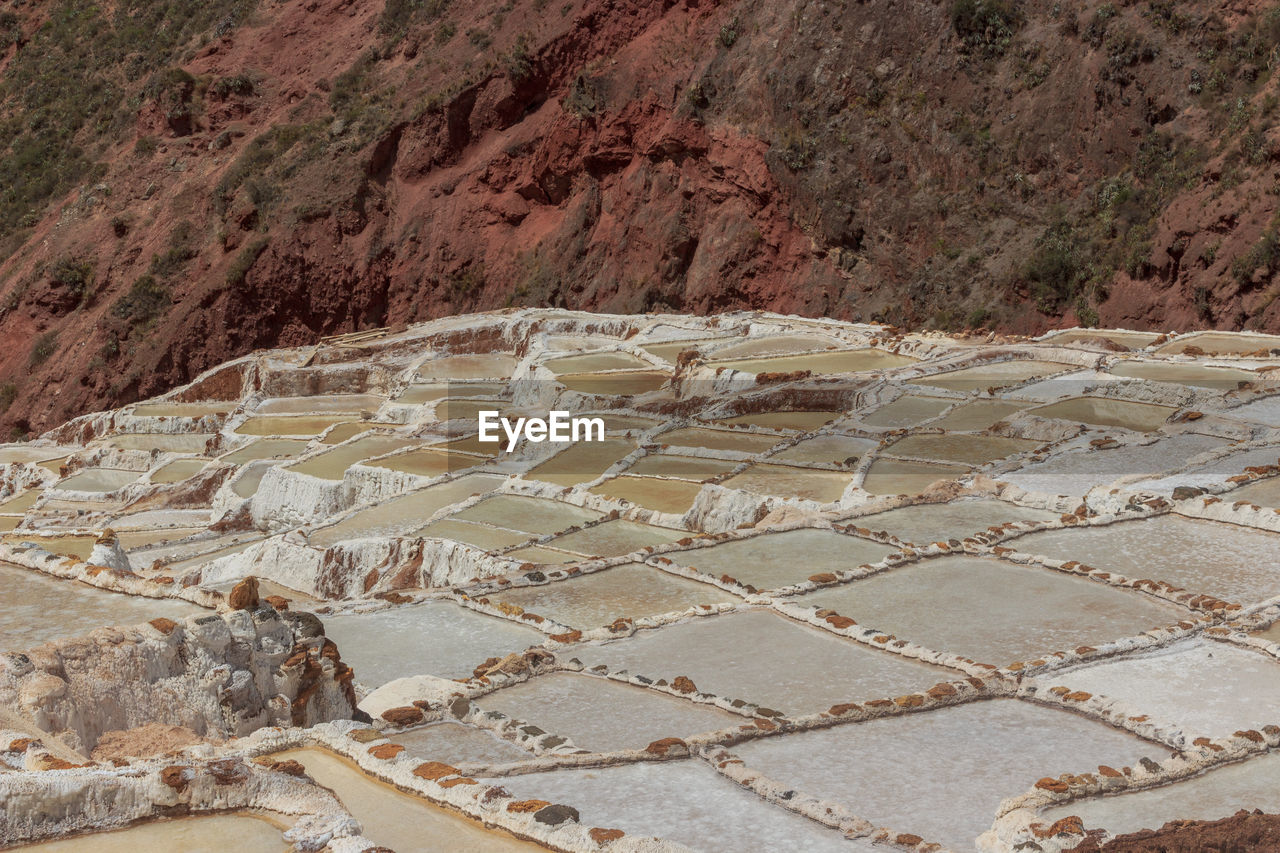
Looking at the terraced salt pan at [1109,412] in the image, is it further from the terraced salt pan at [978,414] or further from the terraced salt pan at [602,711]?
the terraced salt pan at [602,711]

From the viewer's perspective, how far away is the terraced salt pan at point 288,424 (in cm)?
1884

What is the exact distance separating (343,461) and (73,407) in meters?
17.3

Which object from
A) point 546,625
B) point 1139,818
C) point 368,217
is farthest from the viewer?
point 368,217

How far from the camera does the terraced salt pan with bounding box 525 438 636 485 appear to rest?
41.5ft

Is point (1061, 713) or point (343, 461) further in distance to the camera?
point (343, 461)

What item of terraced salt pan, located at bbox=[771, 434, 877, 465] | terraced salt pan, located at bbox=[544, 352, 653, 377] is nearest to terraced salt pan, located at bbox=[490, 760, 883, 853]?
terraced salt pan, located at bbox=[771, 434, 877, 465]

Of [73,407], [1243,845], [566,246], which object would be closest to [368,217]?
[566,246]

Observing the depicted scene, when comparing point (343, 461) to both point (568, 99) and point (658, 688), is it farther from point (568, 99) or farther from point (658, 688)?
point (568, 99)

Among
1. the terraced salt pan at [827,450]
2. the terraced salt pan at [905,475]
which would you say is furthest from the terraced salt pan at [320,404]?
the terraced salt pan at [905,475]

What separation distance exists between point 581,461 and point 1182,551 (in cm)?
667

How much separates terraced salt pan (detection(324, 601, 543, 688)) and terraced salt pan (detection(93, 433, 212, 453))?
13.7m

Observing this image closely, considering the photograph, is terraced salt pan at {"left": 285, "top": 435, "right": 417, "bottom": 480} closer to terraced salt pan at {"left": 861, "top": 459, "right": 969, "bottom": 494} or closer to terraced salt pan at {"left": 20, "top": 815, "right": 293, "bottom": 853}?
terraced salt pan at {"left": 861, "top": 459, "right": 969, "bottom": 494}

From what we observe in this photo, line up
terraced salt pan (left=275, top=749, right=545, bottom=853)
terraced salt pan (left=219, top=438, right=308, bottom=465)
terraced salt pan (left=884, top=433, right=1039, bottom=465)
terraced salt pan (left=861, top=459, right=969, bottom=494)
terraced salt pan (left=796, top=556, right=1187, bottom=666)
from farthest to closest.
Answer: terraced salt pan (left=219, top=438, right=308, bottom=465) < terraced salt pan (left=884, top=433, right=1039, bottom=465) < terraced salt pan (left=861, top=459, right=969, bottom=494) < terraced salt pan (left=796, top=556, right=1187, bottom=666) < terraced salt pan (left=275, top=749, right=545, bottom=853)

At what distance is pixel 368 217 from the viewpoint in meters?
30.5
